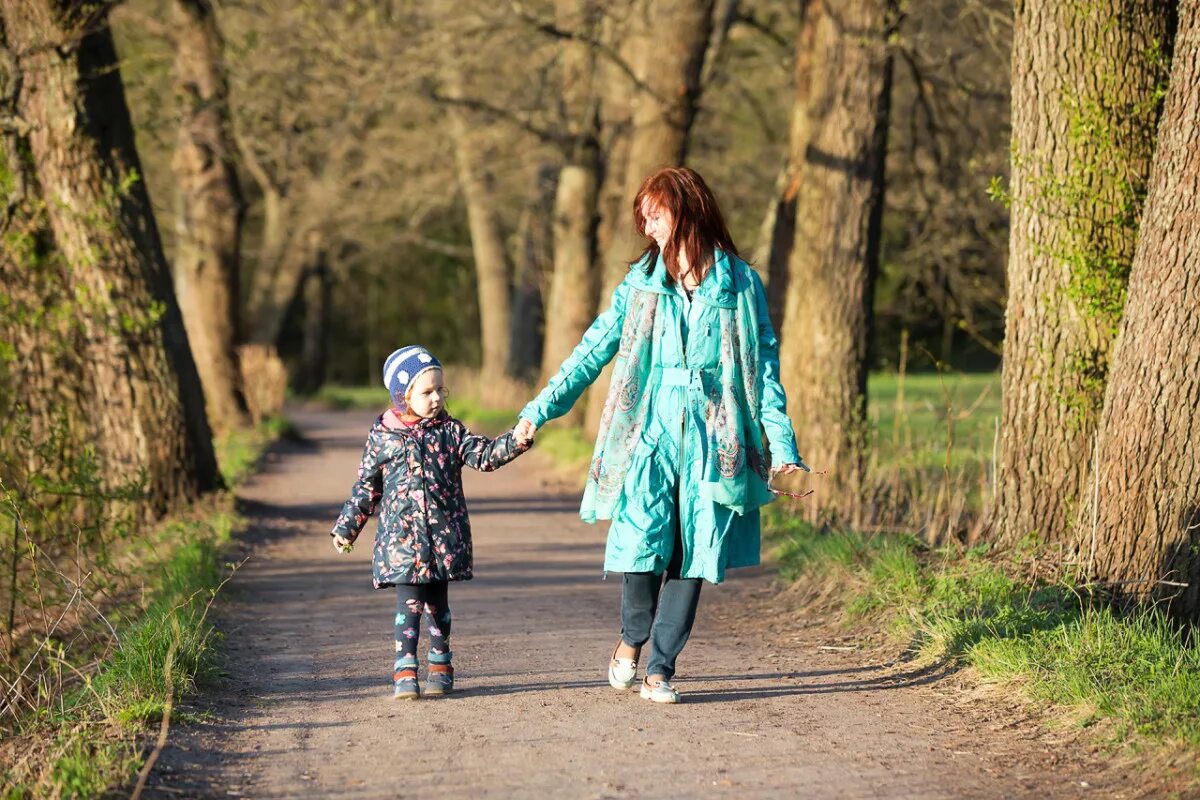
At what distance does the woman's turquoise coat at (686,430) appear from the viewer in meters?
5.59

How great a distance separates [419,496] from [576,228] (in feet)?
48.6

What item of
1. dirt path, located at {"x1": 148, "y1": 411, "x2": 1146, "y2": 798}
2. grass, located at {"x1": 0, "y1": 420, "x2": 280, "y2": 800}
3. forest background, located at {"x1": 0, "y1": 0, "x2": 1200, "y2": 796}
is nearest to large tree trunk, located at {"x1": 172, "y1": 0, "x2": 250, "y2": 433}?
forest background, located at {"x1": 0, "y1": 0, "x2": 1200, "y2": 796}

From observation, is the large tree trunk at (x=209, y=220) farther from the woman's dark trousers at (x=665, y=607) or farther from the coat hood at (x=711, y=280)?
the woman's dark trousers at (x=665, y=607)

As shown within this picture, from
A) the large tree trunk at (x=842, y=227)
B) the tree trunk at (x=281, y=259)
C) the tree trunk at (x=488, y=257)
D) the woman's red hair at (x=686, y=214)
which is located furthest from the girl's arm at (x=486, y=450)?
the tree trunk at (x=281, y=259)

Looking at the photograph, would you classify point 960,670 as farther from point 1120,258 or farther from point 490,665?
point 1120,258

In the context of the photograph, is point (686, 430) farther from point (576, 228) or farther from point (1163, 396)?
point (576, 228)

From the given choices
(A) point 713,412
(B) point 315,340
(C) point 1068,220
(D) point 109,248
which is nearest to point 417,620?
(A) point 713,412

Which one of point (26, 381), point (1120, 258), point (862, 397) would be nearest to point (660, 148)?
point (862, 397)

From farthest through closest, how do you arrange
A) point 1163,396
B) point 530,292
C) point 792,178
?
point 530,292 < point 792,178 < point 1163,396

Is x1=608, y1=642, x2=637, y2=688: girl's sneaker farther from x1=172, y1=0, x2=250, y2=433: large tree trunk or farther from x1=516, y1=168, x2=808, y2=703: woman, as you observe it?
x1=172, y1=0, x2=250, y2=433: large tree trunk

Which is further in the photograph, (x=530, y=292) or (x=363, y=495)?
(x=530, y=292)

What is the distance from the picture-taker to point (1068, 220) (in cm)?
745

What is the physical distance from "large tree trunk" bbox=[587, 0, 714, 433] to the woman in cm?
967

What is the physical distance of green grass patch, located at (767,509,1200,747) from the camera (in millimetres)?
5207
